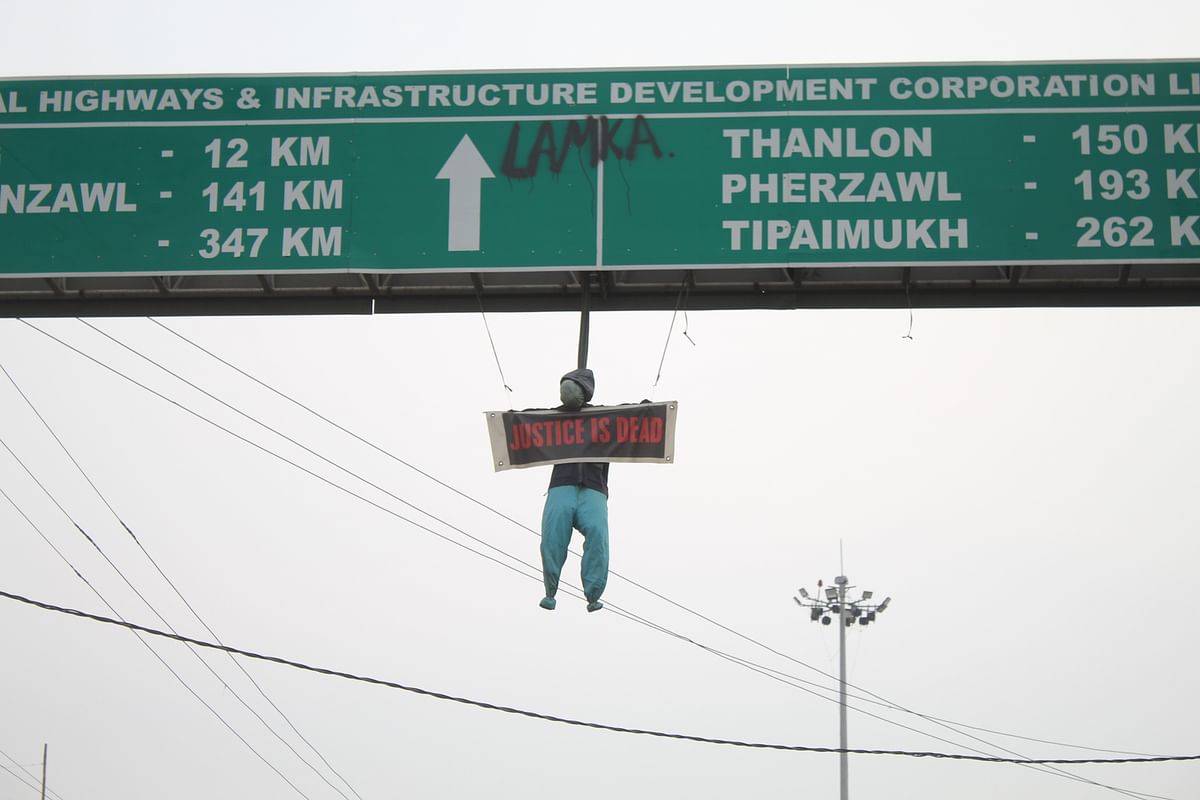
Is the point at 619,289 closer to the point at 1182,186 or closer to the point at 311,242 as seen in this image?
the point at 311,242

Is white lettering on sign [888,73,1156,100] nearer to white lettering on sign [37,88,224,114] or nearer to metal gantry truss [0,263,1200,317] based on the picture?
metal gantry truss [0,263,1200,317]

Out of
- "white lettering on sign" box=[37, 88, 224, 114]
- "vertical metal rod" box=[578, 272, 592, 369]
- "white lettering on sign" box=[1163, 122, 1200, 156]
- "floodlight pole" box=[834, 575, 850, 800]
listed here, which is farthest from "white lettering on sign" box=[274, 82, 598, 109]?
"floodlight pole" box=[834, 575, 850, 800]

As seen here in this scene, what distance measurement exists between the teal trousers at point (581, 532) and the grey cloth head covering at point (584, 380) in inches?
24.8

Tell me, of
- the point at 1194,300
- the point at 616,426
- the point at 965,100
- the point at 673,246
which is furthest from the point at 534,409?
the point at 1194,300

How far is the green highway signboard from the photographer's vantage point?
1058 centimetres

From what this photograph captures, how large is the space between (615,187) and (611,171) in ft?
0.36

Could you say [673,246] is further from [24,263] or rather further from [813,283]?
[24,263]

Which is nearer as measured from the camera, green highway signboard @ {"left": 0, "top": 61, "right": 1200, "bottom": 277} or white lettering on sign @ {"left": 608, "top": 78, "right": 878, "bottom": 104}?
green highway signboard @ {"left": 0, "top": 61, "right": 1200, "bottom": 277}

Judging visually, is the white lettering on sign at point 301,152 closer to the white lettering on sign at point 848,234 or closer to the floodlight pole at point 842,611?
the white lettering on sign at point 848,234

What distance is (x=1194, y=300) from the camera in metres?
11.0

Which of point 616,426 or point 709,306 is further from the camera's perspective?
point 709,306

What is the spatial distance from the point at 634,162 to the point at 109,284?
374 centimetres

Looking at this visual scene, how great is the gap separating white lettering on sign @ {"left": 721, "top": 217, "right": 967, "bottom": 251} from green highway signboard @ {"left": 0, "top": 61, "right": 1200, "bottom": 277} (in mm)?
14

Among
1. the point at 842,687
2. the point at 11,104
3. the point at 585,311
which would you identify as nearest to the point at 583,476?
the point at 585,311
